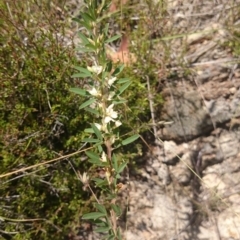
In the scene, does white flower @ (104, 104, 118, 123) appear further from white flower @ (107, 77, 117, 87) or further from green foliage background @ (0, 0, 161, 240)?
green foliage background @ (0, 0, 161, 240)

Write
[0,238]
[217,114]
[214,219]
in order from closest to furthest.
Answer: [0,238] → [214,219] → [217,114]

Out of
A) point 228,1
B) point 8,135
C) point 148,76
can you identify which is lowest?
point 8,135

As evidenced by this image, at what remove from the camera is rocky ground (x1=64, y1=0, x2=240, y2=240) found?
82.3 inches

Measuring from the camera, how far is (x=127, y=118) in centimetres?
205

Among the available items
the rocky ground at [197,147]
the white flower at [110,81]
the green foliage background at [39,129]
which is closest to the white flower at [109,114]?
the white flower at [110,81]

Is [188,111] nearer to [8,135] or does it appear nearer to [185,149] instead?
[185,149]

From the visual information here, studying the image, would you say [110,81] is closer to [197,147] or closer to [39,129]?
[39,129]

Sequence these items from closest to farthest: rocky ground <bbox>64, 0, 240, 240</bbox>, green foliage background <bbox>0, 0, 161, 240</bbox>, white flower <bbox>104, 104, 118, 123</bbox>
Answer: white flower <bbox>104, 104, 118, 123</bbox> < green foliage background <bbox>0, 0, 161, 240</bbox> < rocky ground <bbox>64, 0, 240, 240</bbox>

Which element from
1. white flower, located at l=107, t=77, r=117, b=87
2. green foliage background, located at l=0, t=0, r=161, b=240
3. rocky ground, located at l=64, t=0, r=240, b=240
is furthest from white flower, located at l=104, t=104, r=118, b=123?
rocky ground, located at l=64, t=0, r=240, b=240

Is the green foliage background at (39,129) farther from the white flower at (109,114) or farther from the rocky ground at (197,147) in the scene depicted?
the white flower at (109,114)

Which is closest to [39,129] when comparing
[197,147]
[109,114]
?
[109,114]

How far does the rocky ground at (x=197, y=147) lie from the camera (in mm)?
2090

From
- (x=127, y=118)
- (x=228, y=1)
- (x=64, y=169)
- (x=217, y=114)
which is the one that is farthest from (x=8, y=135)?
(x=228, y=1)

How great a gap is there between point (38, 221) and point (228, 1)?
1724 millimetres
